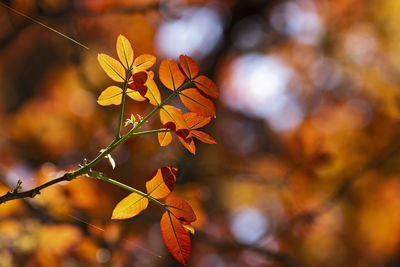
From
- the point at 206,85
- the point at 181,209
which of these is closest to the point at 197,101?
the point at 206,85

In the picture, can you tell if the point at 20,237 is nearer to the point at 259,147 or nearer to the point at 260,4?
the point at 260,4

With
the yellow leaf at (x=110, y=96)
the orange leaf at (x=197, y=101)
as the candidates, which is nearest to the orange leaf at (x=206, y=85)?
the orange leaf at (x=197, y=101)

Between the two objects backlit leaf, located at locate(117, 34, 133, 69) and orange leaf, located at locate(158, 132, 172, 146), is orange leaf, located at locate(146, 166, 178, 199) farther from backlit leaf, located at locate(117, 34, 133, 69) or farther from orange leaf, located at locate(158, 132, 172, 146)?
backlit leaf, located at locate(117, 34, 133, 69)

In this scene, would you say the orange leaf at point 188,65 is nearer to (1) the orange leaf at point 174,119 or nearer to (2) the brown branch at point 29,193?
(1) the orange leaf at point 174,119

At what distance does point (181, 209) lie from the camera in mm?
449

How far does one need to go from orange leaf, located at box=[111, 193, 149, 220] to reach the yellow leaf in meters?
0.13

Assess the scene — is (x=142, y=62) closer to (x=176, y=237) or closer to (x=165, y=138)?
(x=165, y=138)

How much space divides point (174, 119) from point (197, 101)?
4 cm

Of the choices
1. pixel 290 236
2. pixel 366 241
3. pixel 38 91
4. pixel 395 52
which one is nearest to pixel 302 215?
pixel 290 236

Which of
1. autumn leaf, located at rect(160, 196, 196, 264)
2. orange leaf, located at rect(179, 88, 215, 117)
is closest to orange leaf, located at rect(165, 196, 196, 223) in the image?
autumn leaf, located at rect(160, 196, 196, 264)

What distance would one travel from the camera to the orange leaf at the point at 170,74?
1.46 ft

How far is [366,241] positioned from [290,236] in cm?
161

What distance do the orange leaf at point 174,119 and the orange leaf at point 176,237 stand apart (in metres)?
0.11

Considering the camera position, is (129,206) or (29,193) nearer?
(29,193)
